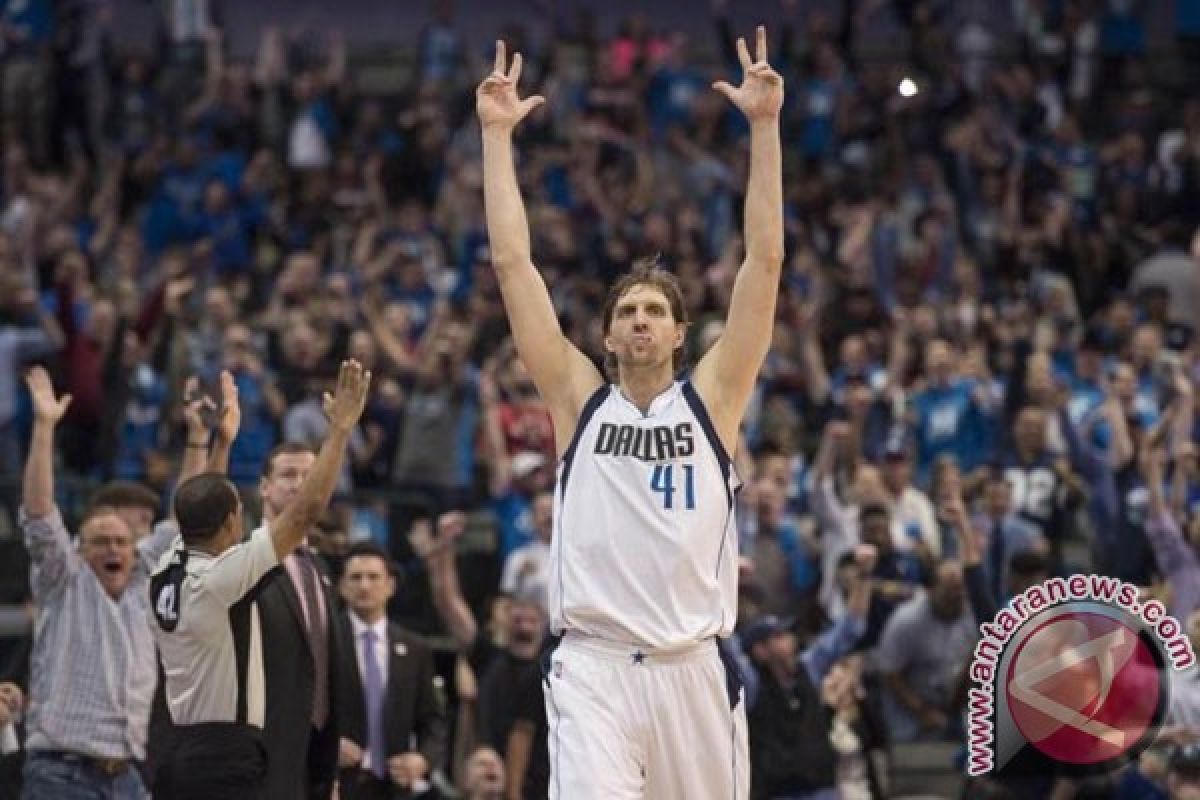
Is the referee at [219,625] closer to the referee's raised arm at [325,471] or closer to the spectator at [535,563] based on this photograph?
the referee's raised arm at [325,471]

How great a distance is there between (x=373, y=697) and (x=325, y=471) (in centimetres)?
280

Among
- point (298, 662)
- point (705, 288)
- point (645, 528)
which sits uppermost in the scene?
point (705, 288)

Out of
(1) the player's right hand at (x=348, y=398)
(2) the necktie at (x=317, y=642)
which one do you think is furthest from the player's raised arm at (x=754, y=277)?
(2) the necktie at (x=317, y=642)

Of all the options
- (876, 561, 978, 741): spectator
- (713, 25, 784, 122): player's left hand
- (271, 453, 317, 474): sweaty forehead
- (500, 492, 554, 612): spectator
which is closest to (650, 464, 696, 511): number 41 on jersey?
(713, 25, 784, 122): player's left hand

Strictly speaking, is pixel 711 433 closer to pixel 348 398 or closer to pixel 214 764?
pixel 348 398

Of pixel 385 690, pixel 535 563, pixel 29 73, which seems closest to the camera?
pixel 385 690

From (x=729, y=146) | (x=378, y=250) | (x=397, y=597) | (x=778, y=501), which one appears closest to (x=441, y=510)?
(x=397, y=597)

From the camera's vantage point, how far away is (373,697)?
12242 mm

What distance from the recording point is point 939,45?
27.5 meters

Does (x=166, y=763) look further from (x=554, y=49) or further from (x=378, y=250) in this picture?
(x=554, y=49)

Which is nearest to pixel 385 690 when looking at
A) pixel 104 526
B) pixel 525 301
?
pixel 104 526

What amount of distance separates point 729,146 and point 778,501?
30.3ft

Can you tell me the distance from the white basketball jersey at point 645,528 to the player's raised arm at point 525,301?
0.13m

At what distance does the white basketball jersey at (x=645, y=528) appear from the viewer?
877cm
